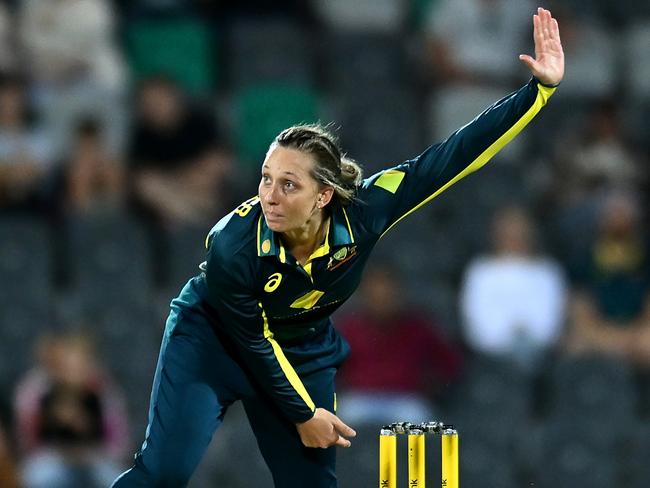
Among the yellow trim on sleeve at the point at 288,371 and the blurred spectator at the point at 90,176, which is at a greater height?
the blurred spectator at the point at 90,176

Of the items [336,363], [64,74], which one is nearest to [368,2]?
[64,74]

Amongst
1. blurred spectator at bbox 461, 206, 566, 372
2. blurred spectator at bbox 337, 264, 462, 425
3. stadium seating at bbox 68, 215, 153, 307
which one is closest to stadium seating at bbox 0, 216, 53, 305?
stadium seating at bbox 68, 215, 153, 307

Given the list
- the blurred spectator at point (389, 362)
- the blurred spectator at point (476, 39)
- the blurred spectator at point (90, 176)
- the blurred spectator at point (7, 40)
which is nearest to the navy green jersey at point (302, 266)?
Answer: the blurred spectator at point (389, 362)

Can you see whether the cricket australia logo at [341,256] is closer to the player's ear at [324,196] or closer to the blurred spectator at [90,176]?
the player's ear at [324,196]

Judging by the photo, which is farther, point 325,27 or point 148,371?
point 325,27

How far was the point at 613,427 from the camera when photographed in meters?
7.64

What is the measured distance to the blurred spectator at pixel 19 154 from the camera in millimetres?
7715

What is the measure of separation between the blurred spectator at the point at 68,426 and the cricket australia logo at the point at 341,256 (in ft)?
9.59

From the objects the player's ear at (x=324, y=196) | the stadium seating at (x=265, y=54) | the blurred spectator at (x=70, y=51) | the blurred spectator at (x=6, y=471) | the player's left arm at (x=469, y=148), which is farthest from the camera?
the stadium seating at (x=265, y=54)

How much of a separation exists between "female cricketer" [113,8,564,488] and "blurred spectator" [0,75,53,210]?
3387 millimetres

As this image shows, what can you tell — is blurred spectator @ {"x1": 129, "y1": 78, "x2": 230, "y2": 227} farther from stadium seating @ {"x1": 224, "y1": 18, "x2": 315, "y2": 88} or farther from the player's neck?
the player's neck

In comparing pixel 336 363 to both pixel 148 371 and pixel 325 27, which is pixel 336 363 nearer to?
pixel 148 371

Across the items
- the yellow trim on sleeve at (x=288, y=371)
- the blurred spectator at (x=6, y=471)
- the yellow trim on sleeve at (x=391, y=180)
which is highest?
the yellow trim on sleeve at (x=391, y=180)

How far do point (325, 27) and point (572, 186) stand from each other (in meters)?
1.92
